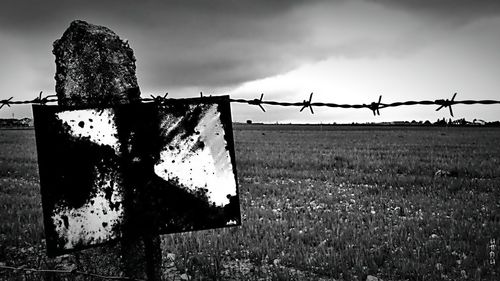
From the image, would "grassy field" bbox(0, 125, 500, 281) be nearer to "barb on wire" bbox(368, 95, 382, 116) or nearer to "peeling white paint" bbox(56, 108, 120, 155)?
"peeling white paint" bbox(56, 108, 120, 155)

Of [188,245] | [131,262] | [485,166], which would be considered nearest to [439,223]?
[188,245]

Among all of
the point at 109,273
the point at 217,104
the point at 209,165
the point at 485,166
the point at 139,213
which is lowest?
the point at 485,166

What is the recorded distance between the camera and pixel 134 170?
7.20 ft

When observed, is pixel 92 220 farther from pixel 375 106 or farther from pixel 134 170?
pixel 375 106

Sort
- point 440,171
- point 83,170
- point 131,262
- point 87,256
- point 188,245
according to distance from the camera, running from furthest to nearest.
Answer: point 440,171 < point 188,245 < point 87,256 < point 131,262 < point 83,170

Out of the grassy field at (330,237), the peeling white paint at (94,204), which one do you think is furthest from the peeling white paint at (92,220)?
the grassy field at (330,237)

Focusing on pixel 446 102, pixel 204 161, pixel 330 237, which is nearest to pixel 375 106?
pixel 446 102

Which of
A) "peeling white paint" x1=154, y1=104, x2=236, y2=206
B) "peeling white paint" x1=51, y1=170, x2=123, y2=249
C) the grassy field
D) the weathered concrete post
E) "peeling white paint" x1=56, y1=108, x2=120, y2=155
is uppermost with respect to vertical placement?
the weathered concrete post

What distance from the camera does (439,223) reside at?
751 centimetres

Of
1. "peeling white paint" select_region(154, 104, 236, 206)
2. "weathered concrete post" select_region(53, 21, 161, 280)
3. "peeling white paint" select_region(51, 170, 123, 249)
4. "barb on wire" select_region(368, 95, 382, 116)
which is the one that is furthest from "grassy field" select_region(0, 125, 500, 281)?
"barb on wire" select_region(368, 95, 382, 116)

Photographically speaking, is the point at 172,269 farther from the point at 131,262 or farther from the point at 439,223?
the point at 439,223

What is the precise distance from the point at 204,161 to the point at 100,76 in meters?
1.10

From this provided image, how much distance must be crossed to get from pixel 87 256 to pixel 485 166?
1899cm

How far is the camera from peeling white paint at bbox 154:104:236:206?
2219 mm
